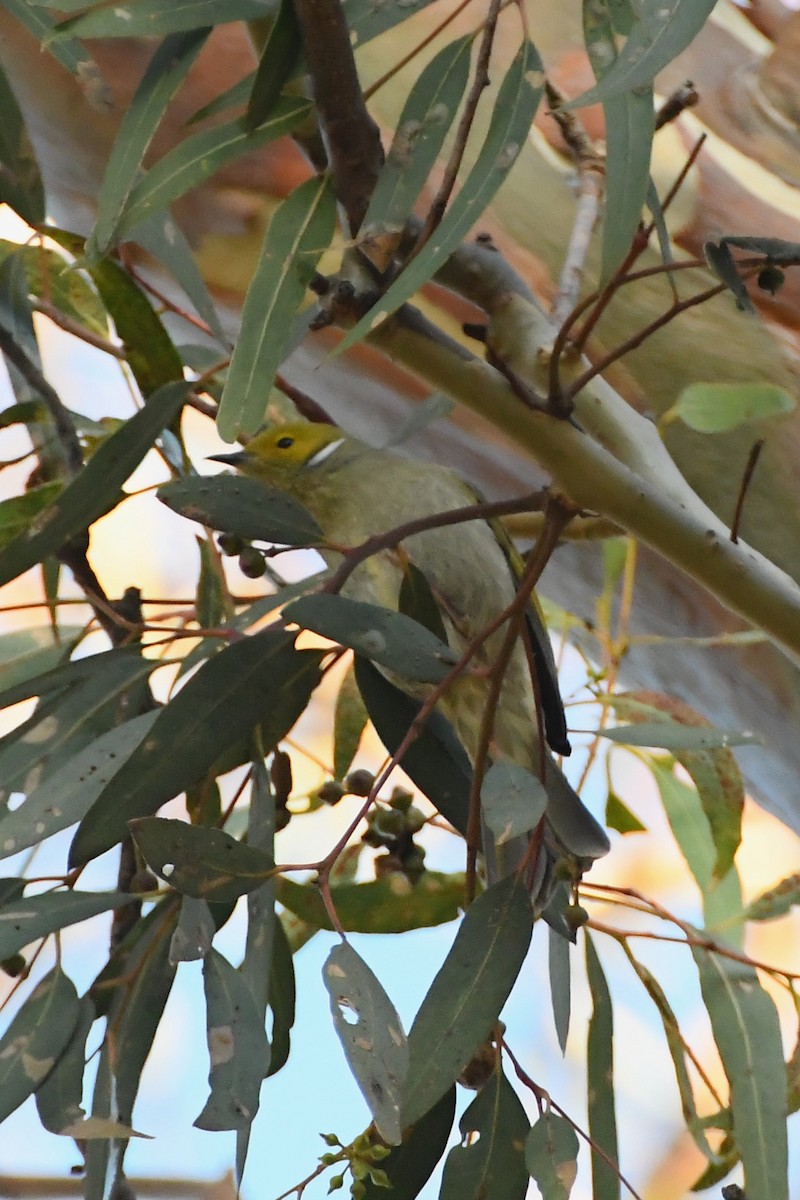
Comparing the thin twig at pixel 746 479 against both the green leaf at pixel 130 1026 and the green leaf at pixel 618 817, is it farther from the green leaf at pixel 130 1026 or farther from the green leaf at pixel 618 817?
the green leaf at pixel 618 817

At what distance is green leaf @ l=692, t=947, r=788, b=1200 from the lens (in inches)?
32.2

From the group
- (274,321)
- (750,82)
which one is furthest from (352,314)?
(750,82)

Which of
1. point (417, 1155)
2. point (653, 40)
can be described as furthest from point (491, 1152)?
point (653, 40)

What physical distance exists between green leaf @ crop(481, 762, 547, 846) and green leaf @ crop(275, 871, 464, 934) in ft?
1.12

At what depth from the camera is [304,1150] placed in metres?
1.58

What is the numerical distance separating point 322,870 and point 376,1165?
253mm

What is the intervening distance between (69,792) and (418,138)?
44 cm

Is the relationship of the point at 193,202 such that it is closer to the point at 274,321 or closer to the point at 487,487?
the point at 487,487

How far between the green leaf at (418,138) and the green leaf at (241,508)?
16 cm

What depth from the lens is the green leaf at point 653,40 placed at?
588 millimetres

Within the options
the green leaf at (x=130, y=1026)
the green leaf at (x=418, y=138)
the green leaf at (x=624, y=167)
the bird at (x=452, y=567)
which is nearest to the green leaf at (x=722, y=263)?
the green leaf at (x=624, y=167)

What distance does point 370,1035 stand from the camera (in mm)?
596

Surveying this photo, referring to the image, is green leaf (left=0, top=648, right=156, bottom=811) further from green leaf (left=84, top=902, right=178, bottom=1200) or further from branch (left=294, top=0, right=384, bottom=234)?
branch (left=294, top=0, right=384, bottom=234)

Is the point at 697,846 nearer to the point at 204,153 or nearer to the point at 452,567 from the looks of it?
the point at 452,567
